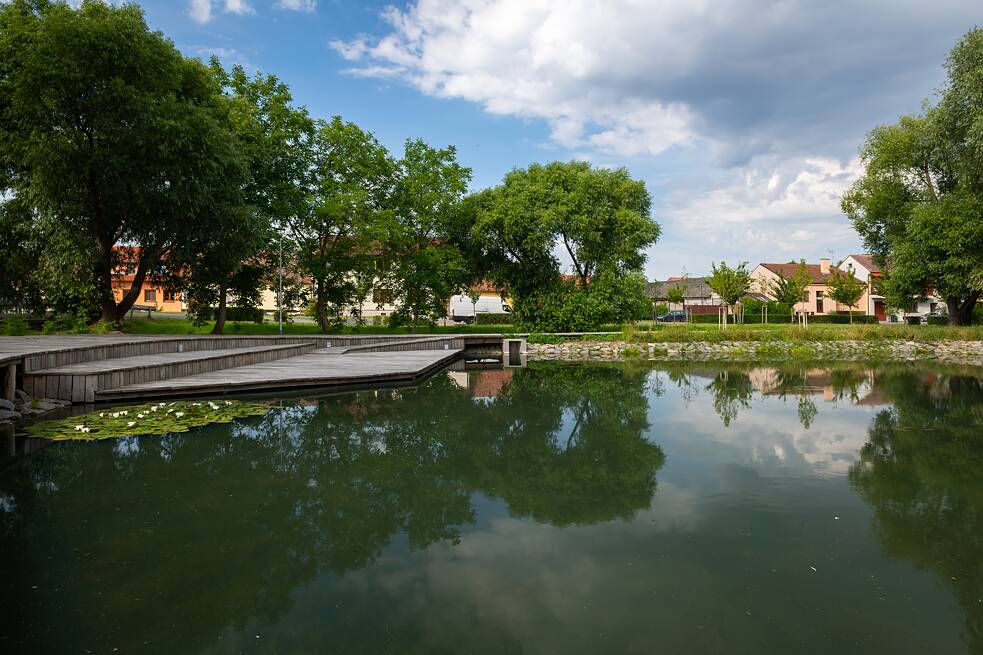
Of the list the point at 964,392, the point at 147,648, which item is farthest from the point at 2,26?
the point at 964,392

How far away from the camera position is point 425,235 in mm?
29875

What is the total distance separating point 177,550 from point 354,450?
3082 millimetres

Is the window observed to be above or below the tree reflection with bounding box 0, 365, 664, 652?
above

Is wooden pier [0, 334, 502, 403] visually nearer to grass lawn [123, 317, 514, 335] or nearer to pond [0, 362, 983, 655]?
pond [0, 362, 983, 655]

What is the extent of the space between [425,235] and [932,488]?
86.6ft

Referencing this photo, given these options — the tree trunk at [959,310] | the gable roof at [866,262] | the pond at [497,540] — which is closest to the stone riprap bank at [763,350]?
the tree trunk at [959,310]

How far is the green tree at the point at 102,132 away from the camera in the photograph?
15.6m

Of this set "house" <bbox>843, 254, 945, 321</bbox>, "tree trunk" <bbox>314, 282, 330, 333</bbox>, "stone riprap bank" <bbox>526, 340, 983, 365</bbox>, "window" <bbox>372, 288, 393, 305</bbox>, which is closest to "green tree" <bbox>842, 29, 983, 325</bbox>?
"stone riprap bank" <bbox>526, 340, 983, 365</bbox>

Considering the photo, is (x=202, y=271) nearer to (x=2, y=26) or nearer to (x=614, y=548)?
(x=2, y=26)

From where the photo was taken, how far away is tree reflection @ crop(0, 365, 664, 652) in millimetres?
3293

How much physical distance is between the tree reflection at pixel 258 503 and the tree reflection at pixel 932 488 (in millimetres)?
2037

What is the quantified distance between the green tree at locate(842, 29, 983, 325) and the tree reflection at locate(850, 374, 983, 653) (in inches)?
670

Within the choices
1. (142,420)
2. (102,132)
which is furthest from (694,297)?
(142,420)

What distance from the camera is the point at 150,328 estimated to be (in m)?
25.8
